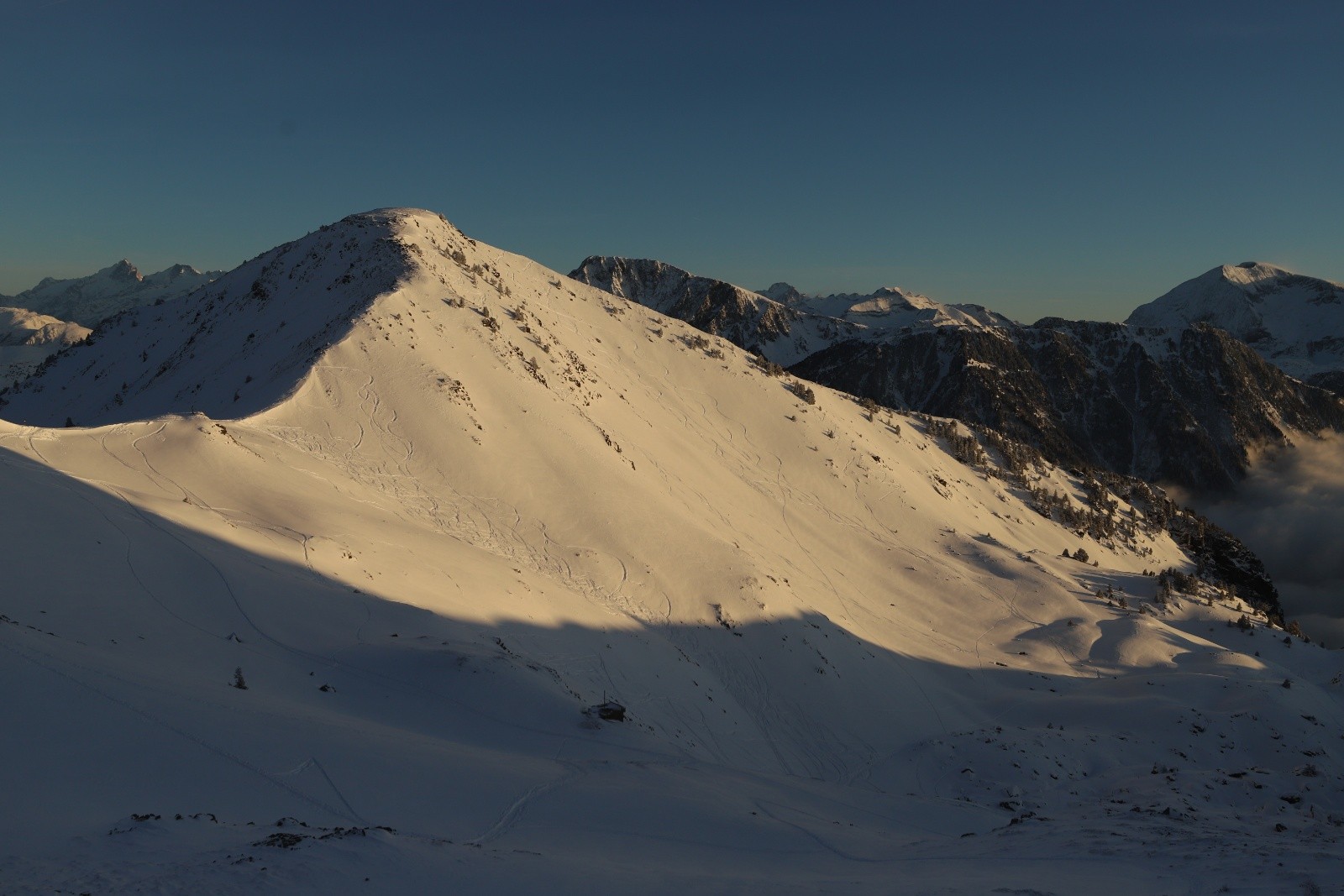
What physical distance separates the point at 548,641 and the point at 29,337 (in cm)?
20440

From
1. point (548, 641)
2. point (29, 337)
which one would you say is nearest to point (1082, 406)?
point (548, 641)

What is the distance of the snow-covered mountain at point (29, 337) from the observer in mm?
156375

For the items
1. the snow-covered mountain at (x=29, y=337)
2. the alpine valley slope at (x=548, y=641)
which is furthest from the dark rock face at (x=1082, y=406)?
the snow-covered mountain at (x=29, y=337)

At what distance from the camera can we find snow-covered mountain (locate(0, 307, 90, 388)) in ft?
513

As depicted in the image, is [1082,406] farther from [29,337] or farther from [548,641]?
[29,337]

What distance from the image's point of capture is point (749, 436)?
196 ft

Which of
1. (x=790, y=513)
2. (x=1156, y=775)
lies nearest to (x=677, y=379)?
(x=790, y=513)

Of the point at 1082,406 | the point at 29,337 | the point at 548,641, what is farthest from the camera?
the point at 1082,406

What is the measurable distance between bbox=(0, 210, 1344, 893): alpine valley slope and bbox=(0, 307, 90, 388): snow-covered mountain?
11800 centimetres

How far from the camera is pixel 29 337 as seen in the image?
172 m

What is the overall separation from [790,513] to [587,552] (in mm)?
19647

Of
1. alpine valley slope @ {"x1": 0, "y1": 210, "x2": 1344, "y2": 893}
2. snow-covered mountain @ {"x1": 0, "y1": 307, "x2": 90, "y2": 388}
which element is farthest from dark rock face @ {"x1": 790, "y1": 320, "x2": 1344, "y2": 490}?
snow-covered mountain @ {"x1": 0, "y1": 307, "x2": 90, "y2": 388}

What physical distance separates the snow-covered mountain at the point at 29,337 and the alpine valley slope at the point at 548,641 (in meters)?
118

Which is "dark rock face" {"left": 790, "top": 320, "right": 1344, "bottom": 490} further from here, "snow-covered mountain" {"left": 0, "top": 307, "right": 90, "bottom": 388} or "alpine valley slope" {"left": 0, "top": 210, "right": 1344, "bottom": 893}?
"snow-covered mountain" {"left": 0, "top": 307, "right": 90, "bottom": 388}
